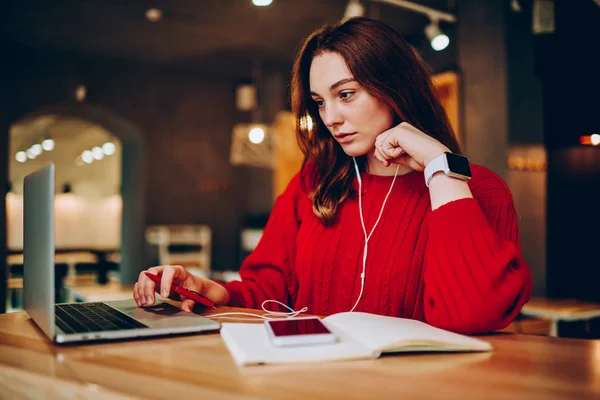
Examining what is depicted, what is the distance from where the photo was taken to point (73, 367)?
692 mm

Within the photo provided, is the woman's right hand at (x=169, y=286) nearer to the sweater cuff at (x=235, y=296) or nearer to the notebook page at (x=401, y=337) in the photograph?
the sweater cuff at (x=235, y=296)

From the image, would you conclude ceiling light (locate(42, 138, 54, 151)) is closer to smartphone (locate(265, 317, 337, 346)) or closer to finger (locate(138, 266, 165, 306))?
finger (locate(138, 266, 165, 306))

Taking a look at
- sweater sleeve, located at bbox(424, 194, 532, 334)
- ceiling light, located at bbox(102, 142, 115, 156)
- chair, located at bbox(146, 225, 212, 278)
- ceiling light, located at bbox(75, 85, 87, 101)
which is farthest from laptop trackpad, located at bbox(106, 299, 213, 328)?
ceiling light, located at bbox(102, 142, 115, 156)

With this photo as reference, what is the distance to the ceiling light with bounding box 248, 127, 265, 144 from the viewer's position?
6046 mm

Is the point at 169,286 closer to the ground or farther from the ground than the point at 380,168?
closer to the ground

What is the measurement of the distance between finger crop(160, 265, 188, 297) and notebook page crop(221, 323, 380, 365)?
321 mm

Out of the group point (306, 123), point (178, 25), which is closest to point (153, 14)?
point (178, 25)

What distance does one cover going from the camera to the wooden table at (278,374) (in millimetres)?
588

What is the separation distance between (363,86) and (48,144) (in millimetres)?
11374

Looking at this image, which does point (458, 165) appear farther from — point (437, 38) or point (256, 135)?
point (256, 135)

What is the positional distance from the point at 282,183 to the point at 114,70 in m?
2.53

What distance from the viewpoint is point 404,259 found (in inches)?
48.6

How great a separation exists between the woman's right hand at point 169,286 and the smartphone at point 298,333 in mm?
334

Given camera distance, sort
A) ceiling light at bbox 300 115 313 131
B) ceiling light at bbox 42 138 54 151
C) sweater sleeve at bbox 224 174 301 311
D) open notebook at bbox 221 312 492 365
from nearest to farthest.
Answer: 1. open notebook at bbox 221 312 492 365
2. sweater sleeve at bbox 224 174 301 311
3. ceiling light at bbox 300 115 313 131
4. ceiling light at bbox 42 138 54 151
